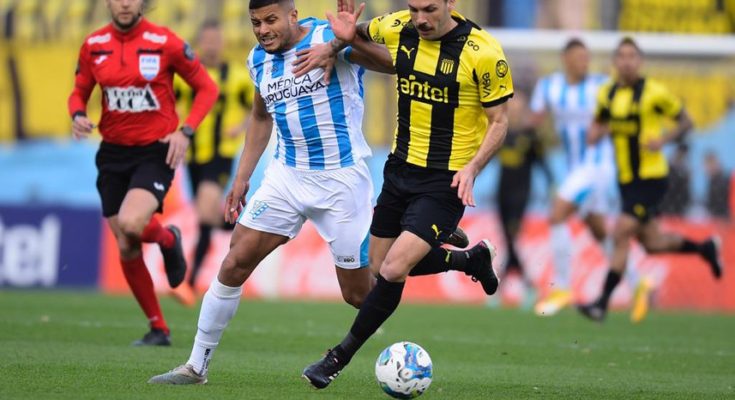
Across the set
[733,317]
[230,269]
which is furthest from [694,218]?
[230,269]

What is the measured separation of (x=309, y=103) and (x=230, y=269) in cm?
109

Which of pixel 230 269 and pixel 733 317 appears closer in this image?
pixel 230 269

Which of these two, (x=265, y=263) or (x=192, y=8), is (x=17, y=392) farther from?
(x=192, y=8)

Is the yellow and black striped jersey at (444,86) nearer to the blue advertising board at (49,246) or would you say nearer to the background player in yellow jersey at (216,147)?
the background player in yellow jersey at (216,147)

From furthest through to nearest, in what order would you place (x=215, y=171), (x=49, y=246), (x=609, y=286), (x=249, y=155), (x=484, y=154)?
(x=49, y=246), (x=215, y=171), (x=609, y=286), (x=249, y=155), (x=484, y=154)

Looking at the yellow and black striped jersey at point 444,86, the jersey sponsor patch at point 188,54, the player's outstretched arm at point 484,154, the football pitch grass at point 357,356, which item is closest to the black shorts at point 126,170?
→ the jersey sponsor patch at point 188,54

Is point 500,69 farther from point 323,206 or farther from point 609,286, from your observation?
point 609,286

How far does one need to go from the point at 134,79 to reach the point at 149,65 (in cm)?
15

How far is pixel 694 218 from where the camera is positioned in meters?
18.9

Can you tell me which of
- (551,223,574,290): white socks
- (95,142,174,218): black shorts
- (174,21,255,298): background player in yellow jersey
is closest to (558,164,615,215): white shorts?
(551,223,574,290): white socks

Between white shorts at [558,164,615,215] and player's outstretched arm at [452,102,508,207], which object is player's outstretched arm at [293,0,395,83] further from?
white shorts at [558,164,615,215]

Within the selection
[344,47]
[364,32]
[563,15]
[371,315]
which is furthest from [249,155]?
[563,15]

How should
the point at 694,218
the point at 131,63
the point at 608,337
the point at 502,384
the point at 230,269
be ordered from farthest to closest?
the point at 694,218
the point at 608,337
the point at 131,63
the point at 502,384
the point at 230,269

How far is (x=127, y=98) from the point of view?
962 cm
